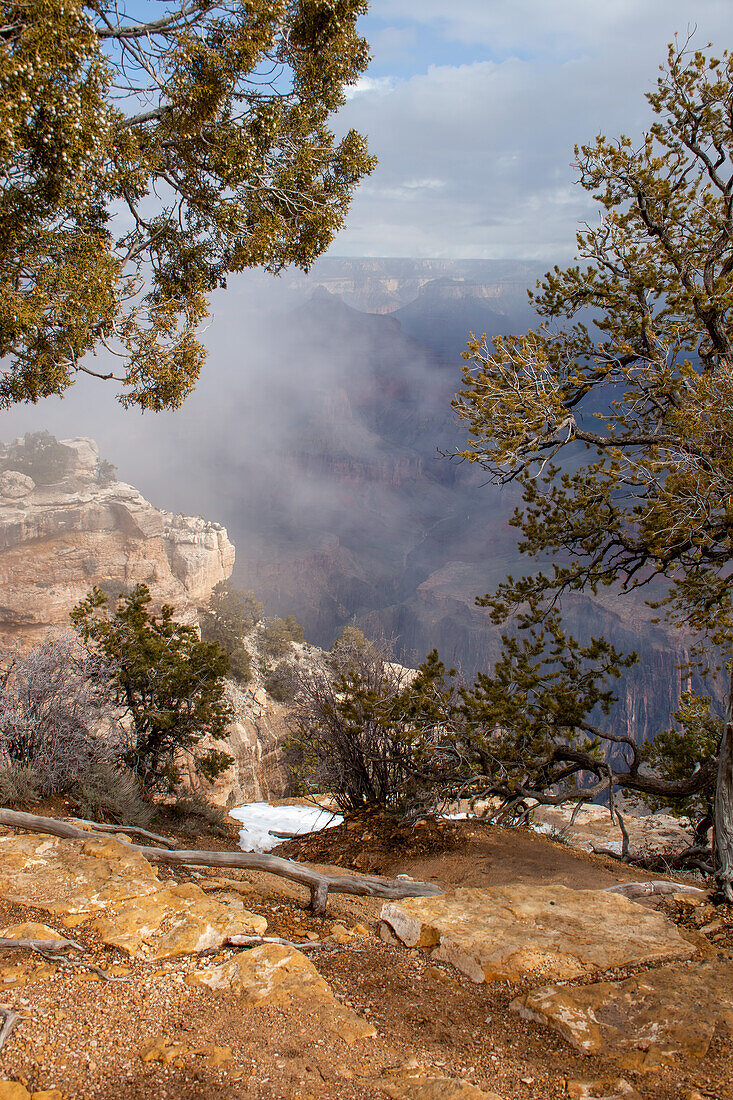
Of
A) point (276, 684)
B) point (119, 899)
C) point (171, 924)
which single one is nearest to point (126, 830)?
point (119, 899)

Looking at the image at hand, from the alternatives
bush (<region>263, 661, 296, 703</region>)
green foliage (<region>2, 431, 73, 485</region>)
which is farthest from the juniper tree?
green foliage (<region>2, 431, 73, 485</region>)

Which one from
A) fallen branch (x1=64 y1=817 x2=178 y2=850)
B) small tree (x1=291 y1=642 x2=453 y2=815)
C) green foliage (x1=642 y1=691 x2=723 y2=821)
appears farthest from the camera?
green foliage (x1=642 y1=691 x2=723 y2=821)

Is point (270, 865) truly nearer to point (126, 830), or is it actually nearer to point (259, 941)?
point (259, 941)

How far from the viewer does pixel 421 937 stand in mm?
4082

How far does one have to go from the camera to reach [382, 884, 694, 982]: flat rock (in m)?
3.74

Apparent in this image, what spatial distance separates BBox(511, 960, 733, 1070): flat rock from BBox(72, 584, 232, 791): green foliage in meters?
8.47

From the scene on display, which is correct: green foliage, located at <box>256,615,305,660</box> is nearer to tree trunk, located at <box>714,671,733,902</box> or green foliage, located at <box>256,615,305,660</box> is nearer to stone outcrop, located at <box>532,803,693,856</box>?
stone outcrop, located at <box>532,803,693,856</box>

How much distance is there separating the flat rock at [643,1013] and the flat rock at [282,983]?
0.95 metres

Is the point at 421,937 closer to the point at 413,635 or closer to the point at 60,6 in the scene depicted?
the point at 60,6

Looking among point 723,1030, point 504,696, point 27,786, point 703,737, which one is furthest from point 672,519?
point 27,786

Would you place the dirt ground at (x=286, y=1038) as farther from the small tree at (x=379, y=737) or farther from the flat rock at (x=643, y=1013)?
the small tree at (x=379, y=737)

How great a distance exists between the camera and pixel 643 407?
712 cm

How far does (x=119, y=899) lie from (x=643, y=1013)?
3087mm

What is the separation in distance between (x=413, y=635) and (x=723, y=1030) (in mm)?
94746
